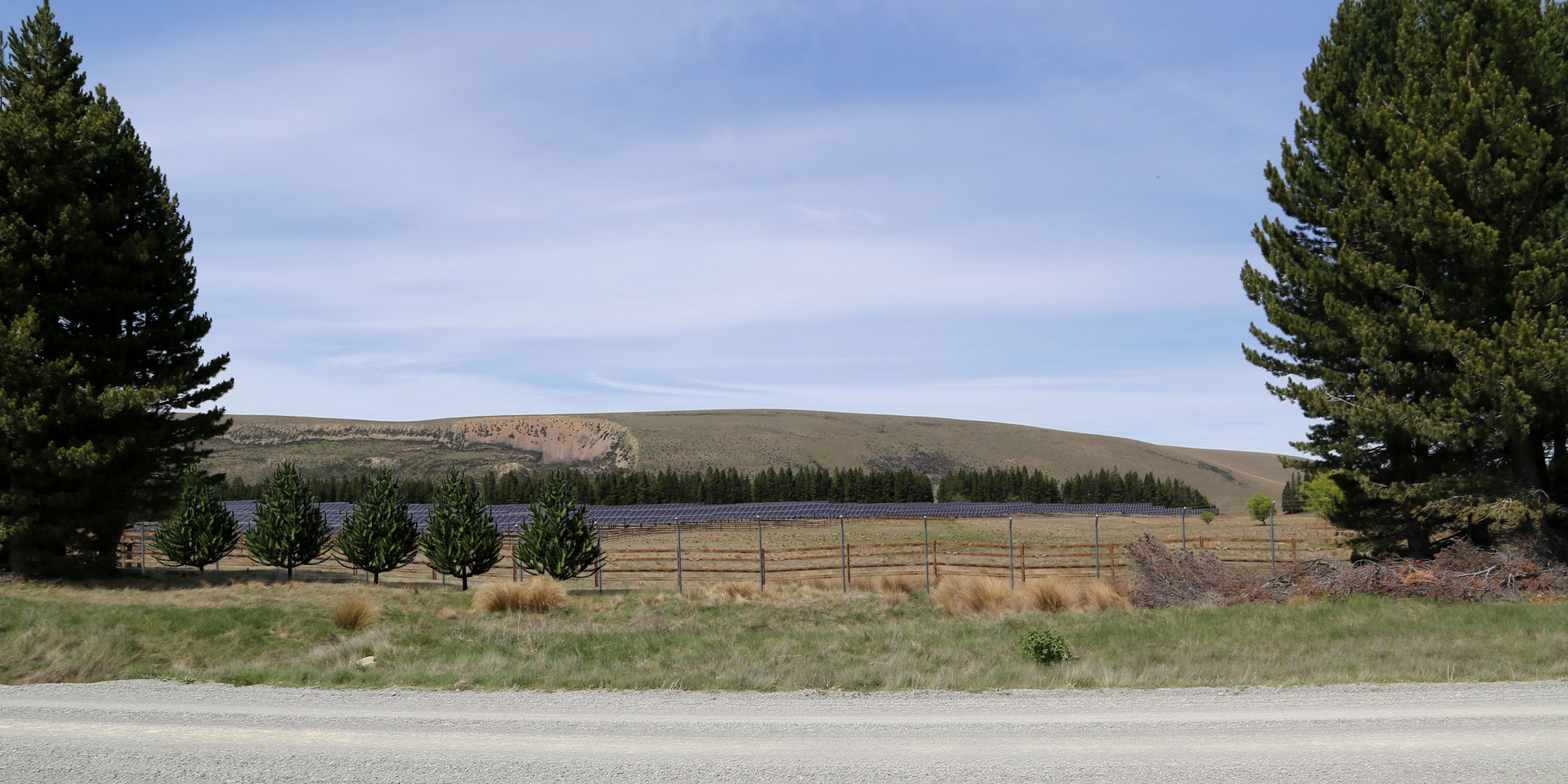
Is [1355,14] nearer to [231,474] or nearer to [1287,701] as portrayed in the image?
[1287,701]

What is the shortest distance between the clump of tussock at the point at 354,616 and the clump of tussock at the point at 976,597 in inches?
524

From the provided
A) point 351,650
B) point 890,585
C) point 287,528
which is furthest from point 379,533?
point 351,650

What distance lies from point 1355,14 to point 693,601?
22205 mm

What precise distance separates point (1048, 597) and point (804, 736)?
50.0 ft

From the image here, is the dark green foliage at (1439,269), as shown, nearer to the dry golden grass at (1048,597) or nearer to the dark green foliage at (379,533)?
the dry golden grass at (1048,597)

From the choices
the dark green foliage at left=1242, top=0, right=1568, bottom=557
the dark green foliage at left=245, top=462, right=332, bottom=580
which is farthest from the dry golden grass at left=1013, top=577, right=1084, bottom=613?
the dark green foliage at left=245, top=462, right=332, bottom=580

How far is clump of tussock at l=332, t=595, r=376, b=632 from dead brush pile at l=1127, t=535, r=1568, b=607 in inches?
681

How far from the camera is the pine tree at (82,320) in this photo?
80.3 feet

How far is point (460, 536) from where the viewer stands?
1300 inches

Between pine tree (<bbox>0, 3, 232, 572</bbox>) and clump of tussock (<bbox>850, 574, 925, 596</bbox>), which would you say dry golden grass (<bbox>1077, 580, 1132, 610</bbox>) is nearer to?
clump of tussock (<bbox>850, 574, 925, 596</bbox>)

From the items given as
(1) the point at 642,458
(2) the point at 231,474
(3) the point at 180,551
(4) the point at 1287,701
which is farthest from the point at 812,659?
(2) the point at 231,474

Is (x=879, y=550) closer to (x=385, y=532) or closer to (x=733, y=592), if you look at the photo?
(x=733, y=592)

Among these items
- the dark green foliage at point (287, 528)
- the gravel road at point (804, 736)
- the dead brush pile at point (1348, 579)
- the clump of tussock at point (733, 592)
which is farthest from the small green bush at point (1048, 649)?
the dark green foliage at point (287, 528)

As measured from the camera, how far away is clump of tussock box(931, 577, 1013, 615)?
2256 centimetres
